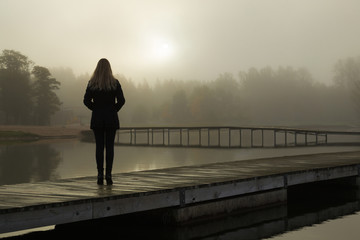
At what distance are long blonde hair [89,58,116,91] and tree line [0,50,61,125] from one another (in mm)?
88065

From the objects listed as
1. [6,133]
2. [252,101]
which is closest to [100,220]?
[6,133]

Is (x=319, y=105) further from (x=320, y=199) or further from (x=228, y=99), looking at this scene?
(x=320, y=199)

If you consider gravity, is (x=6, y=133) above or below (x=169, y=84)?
below

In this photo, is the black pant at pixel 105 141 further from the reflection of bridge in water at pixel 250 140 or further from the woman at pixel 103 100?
the reflection of bridge in water at pixel 250 140

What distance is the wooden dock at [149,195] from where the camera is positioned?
24.3 feet

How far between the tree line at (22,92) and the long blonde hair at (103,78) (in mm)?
88065

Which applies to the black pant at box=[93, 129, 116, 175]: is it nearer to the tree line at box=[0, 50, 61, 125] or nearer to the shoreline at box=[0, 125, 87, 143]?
the shoreline at box=[0, 125, 87, 143]

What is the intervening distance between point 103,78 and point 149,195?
235 centimetres

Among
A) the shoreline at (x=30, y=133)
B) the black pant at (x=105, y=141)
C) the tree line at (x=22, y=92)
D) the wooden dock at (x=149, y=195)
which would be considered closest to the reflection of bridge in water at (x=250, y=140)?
the shoreline at (x=30, y=133)

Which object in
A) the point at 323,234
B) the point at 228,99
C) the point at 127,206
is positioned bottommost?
the point at 323,234

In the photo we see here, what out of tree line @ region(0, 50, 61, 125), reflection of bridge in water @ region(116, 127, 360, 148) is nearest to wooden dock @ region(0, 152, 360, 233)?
reflection of bridge in water @ region(116, 127, 360, 148)

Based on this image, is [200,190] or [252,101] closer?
[200,190]

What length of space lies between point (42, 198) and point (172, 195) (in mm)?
2450

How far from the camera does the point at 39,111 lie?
96.2 meters
